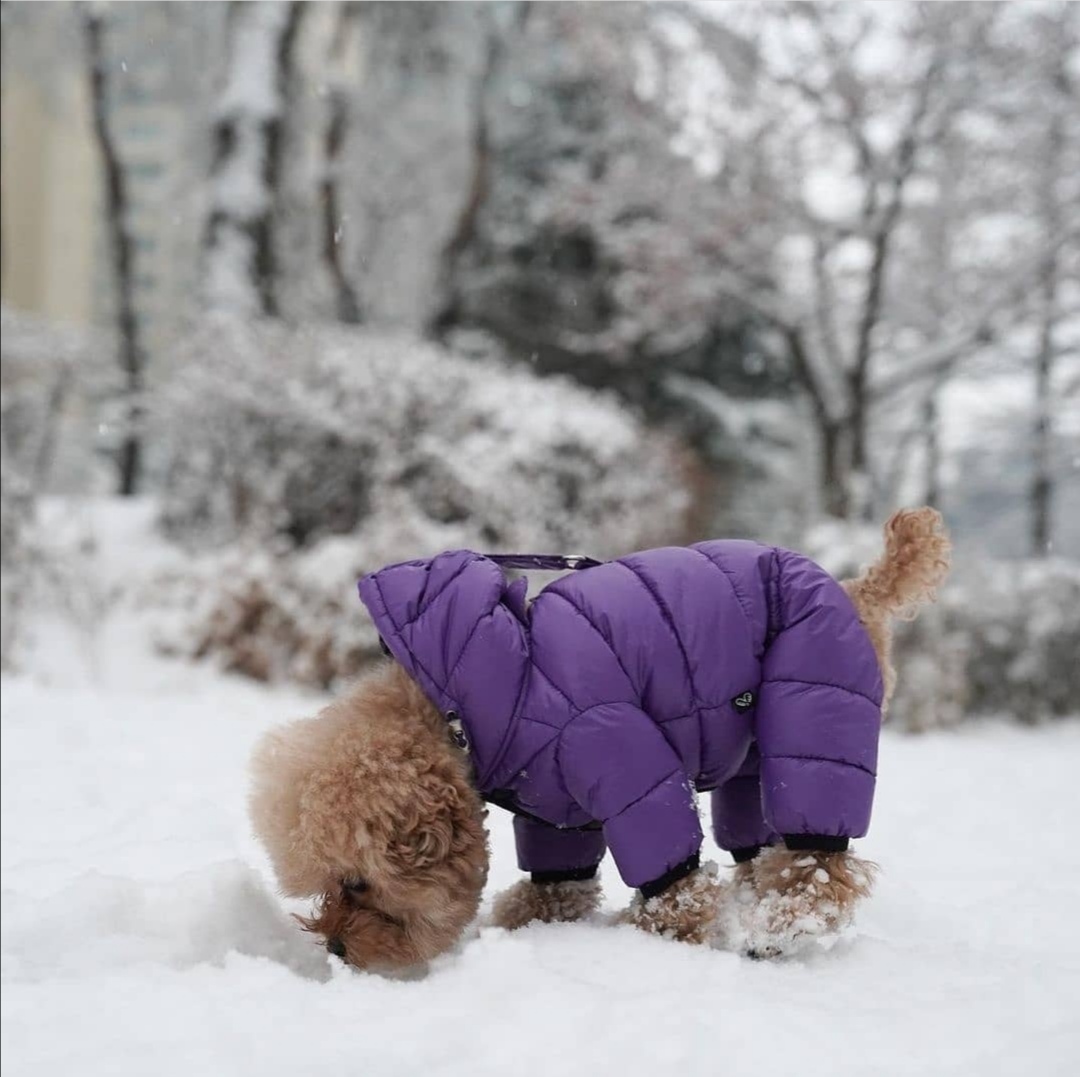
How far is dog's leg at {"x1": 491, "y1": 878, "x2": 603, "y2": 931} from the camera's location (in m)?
2.67

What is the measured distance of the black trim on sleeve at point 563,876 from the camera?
2.72 metres

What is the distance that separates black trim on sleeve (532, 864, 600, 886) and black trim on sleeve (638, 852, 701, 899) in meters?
0.35

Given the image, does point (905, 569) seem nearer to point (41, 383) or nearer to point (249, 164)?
point (41, 383)

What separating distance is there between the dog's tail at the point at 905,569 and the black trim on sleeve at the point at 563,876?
3.10ft

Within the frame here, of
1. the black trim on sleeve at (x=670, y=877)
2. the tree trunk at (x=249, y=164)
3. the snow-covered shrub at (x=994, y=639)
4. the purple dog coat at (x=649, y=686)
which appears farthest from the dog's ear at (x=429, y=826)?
the tree trunk at (x=249, y=164)

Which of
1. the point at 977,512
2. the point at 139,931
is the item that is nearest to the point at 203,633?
the point at 139,931

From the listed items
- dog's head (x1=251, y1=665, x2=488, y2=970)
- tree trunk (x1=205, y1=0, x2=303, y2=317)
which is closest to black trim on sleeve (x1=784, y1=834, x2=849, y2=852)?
dog's head (x1=251, y1=665, x2=488, y2=970)

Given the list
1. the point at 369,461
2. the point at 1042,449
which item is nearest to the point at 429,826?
the point at 369,461

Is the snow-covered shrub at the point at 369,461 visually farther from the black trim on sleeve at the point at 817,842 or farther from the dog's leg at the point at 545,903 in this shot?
the black trim on sleeve at the point at 817,842

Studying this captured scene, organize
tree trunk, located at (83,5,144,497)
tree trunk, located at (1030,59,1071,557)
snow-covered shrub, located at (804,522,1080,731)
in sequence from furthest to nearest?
tree trunk, located at (83,5,144,497) < tree trunk, located at (1030,59,1071,557) < snow-covered shrub, located at (804,522,1080,731)

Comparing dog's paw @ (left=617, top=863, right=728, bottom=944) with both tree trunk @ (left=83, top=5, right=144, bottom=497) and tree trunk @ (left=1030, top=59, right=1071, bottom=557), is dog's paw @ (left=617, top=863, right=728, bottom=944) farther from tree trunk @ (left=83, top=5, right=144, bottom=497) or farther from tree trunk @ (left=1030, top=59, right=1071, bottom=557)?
tree trunk @ (left=83, top=5, right=144, bottom=497)

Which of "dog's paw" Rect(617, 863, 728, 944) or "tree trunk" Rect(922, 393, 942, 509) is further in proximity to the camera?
"tree trunk" Rect(922, 393, 942, 509)

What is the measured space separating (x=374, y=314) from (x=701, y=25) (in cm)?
733

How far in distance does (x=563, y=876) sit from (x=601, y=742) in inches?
→ 24.0
